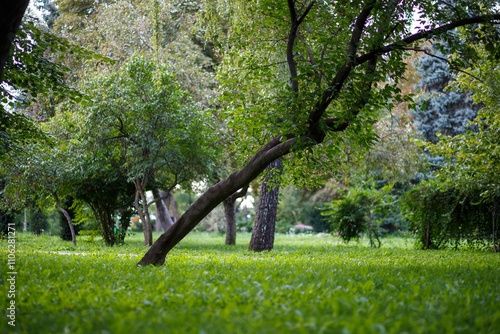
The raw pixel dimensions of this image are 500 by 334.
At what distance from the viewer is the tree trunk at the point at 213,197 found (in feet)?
29.7

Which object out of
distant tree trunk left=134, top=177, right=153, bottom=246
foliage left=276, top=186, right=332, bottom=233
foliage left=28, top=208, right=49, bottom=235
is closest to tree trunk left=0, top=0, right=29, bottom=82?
distant tree trunk left=134, top=177, right=153, bottom=246

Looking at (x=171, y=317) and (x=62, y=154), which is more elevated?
(x=62, y=154)

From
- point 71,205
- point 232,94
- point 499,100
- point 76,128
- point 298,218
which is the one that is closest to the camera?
point 232,94

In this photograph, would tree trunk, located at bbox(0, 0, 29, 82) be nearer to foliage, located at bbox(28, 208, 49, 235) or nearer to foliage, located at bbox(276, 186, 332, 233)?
foliage, located at bbox(28, 208, 49, 235)

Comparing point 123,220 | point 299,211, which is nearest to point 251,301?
point 123,220

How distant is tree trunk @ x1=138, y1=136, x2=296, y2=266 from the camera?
9062mm

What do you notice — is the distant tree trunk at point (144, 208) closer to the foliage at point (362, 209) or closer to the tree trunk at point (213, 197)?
the foliage at point (362, 209)

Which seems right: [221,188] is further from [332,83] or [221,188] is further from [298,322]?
[298,322]

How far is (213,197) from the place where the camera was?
362 inches

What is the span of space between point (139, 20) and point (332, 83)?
12.4 m

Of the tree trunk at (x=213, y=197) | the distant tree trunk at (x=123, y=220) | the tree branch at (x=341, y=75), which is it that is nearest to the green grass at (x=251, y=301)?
the tree trunk at (x=213, y=197)

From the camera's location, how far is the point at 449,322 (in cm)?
452

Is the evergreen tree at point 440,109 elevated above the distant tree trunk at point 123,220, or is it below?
above

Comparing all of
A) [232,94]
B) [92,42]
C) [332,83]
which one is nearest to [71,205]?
[92,42]
